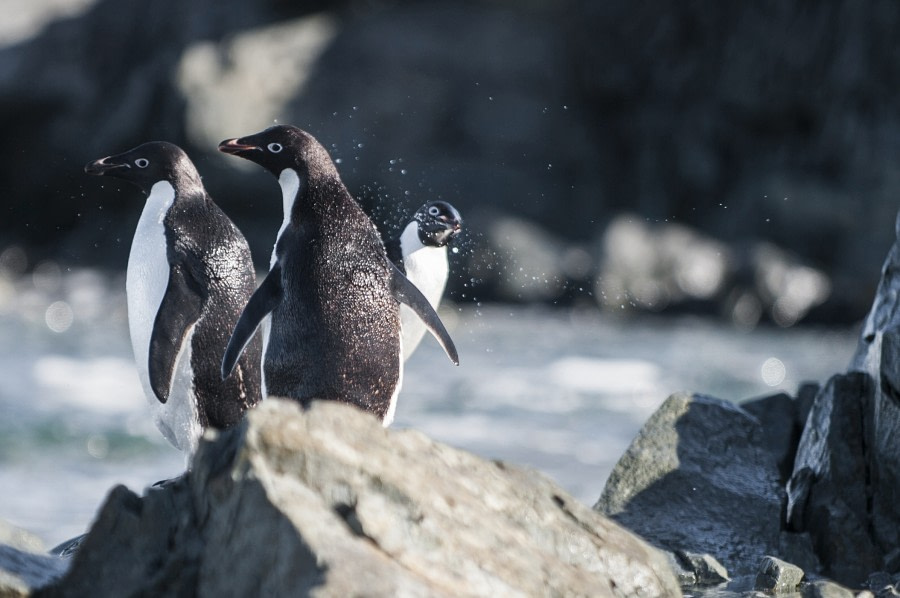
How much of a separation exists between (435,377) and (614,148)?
8.69 m

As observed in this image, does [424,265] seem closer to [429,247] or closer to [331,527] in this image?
[429,247]

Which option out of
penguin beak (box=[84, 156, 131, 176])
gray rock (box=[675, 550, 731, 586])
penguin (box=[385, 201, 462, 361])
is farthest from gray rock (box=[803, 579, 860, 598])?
penguin beak (box=[84, 156, 131, 176])

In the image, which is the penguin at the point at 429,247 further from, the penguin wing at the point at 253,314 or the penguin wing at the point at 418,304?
the penguin wing at the point at 253,314

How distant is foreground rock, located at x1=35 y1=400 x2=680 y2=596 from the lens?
6.98 feet

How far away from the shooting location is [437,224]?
5.19 metres

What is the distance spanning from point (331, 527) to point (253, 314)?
61.5 inches

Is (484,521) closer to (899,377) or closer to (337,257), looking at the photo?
(337,257)

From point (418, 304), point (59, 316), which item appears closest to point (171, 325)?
point (418, 304)

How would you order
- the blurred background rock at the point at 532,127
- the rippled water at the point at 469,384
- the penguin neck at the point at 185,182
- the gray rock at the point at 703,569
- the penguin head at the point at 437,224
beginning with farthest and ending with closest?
1. the blurred background rock at the point at 532,127
2. the rippled water at the point at 469,384
3. the penguin head at the point at 437,224
4. the penguin neck at the point at 185,182
5. the gray rock at the point at 703,569

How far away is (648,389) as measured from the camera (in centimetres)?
1142

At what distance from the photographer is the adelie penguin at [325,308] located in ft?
11.9

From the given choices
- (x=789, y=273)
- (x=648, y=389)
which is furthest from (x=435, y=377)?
(x=789, y=273)

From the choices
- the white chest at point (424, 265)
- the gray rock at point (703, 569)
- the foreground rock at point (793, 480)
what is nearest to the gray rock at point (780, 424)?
the foreground rock at point (793, 480)

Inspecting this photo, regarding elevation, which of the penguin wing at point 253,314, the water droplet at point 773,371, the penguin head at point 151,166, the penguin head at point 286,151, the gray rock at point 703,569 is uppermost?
the water droplet at point 773,371
